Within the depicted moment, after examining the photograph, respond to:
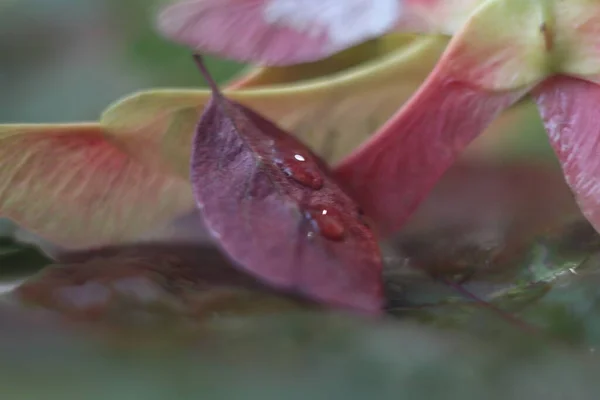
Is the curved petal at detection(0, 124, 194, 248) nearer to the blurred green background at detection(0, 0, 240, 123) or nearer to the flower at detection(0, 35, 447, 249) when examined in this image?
the flower at detection(0, 35, 447, 249)

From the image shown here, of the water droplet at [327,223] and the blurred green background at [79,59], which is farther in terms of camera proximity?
the blurred green background at [79,59]

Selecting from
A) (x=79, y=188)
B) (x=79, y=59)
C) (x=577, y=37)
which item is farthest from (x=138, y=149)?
(x=79, y=59)

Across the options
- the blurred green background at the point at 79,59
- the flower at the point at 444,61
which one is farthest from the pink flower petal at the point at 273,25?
the blurred green background at the point at 79,59

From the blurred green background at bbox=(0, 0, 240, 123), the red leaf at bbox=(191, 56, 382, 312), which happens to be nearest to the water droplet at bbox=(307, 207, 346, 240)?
the red leaf at bbox=(191, 56, 382, 312)

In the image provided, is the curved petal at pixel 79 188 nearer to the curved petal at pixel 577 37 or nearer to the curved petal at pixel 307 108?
the curved petal at pixel 307 108

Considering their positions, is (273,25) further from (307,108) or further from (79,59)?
(79,59)

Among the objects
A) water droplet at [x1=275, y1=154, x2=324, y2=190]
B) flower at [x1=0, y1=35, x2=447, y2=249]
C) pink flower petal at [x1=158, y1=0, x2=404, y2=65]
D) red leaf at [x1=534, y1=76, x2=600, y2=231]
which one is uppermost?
pink flower petal at [x1=158, y1=0, x2=404, y2=65]
